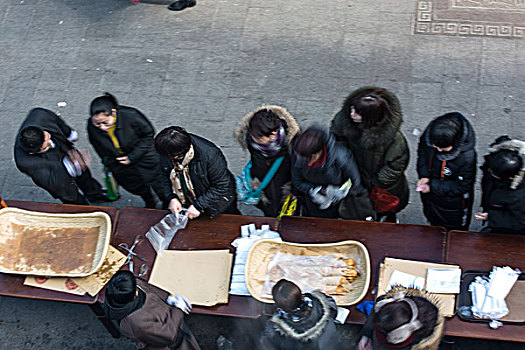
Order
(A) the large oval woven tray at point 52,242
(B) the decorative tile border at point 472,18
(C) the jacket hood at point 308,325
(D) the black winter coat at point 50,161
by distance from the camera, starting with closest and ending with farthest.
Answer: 1. (C) the jacket hood at point 308,325
2. (A) the large oval woven tray at point 52,242
3. (D) the black winter coat at point 50,161
4. (B) the decorative tile border at point 472,18

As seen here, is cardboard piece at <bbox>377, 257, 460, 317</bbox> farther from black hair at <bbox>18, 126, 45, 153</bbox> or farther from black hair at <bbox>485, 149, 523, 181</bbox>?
black hair at <bbox>18, 126, 45, 153</bbox>

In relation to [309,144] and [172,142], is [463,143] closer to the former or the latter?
[309,144]

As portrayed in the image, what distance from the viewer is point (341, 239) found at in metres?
3.98

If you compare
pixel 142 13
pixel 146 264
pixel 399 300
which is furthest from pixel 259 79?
pixel 399 300

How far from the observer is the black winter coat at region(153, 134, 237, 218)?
12.9 ft

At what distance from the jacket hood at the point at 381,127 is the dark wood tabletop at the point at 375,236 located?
2.13 feet

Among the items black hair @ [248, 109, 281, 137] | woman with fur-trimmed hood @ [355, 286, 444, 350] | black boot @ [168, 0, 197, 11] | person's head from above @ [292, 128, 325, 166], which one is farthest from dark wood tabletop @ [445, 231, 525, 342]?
black boot @ [168, 0, 197, 11]

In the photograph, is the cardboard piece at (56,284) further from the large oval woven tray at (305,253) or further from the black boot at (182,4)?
the black boot at (182,4)

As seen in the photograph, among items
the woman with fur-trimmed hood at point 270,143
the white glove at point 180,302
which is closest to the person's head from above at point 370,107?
the woman with fur-trimmed hood at point 270,143

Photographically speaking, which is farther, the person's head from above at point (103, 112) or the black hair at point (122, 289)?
the person's head from above at point (103, 112)

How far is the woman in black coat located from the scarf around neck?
1.20 m

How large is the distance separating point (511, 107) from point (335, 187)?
2.77m

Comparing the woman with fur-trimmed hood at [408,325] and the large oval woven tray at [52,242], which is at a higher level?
the woman with fur-trimmed hood at [408,325]

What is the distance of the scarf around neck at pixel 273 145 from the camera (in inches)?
149
